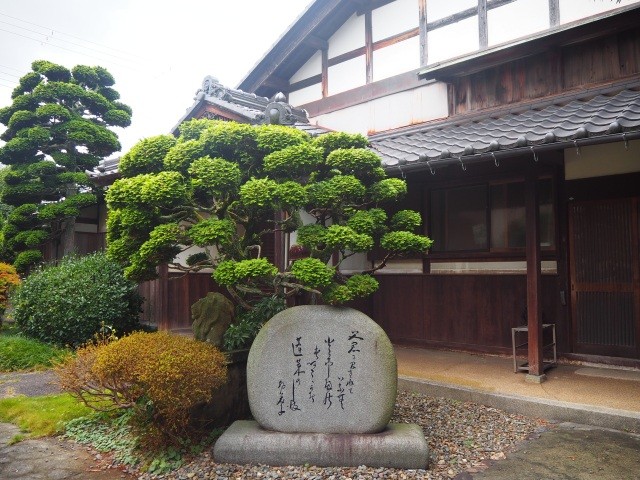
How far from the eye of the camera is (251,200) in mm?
4996

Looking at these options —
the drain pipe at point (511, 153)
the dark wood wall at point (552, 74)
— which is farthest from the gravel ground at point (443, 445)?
the dark wood wall at point (552, 74)

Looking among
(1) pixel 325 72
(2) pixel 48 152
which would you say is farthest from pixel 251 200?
(2) pixel 48 152

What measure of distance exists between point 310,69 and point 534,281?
796 cm

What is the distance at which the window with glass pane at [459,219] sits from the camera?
884 cm

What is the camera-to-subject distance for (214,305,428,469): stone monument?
4656 millimetres

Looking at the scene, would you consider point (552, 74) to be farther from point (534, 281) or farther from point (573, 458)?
point (573, 458)

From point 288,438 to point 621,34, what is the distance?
7926mm

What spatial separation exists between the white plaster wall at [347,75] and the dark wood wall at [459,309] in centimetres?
460

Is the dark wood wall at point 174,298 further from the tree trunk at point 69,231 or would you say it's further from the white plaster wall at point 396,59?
the white plaster wall at point 396,59

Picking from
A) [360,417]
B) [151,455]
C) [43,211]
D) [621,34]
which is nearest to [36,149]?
[43,211]

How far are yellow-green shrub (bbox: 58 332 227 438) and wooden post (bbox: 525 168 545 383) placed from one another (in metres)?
4.43

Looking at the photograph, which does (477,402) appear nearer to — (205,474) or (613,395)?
(613,395)

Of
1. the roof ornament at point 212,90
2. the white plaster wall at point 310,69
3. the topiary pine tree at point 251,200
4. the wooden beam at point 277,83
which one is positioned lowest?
the topiary pine tree at point 251,200

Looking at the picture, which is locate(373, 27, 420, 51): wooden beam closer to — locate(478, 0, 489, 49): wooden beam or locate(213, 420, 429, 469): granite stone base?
locate(478, 0, 489, 49): wooden beam
